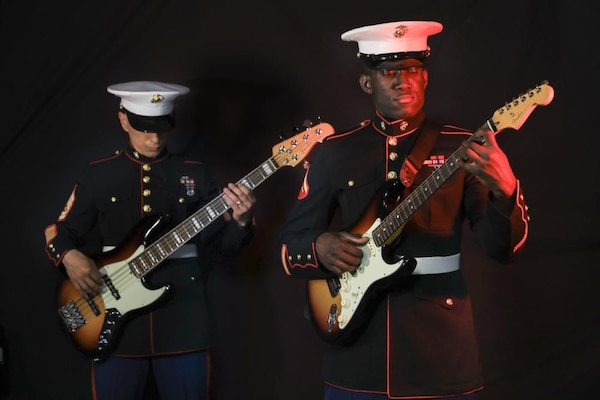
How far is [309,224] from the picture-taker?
2.87m

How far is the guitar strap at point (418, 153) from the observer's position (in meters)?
2.63

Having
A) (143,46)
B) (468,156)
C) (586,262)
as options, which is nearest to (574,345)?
(586,262)

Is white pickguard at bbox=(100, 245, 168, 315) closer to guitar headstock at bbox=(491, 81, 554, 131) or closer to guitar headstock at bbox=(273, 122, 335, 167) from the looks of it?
guitar headstock at bbox=(273, 122, 335, 167)

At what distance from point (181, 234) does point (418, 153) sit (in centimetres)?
106

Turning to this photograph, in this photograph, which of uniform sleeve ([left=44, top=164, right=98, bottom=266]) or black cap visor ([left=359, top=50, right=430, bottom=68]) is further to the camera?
uniform sleeve ([left=44, top=164, right=98, bottom=266])

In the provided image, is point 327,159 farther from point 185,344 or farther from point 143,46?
point 143,46

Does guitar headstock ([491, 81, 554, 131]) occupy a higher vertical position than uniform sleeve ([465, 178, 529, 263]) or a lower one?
higher

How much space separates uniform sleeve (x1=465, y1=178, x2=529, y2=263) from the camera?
2389 millimetres

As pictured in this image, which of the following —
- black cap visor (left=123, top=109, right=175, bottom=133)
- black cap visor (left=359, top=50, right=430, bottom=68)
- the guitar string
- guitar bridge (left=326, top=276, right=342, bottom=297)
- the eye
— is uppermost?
black cap visor (left=123, top=109, right=175, bottom=133)

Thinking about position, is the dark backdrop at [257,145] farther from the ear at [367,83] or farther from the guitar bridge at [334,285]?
the guitar bridge at [334,285]

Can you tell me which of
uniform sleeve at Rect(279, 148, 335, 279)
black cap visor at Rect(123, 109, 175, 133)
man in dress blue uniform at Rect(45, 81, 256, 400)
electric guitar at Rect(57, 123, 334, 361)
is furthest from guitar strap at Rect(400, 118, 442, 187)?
black cap visor at Rect(123, 109, 175, 133)

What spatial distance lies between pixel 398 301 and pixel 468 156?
51cm

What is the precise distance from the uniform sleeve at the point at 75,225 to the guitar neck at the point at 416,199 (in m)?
1.32

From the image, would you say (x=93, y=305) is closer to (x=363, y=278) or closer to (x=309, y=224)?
(x=309, y=224)
